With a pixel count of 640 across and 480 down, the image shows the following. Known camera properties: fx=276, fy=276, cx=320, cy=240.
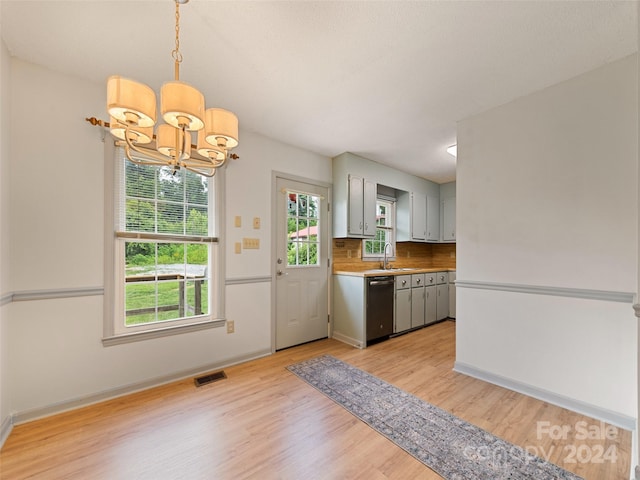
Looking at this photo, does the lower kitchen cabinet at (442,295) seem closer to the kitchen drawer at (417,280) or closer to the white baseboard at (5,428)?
the kitchen drawer at (417,280)

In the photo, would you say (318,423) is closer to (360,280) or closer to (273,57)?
(360,280)

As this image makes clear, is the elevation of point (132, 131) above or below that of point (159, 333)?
above

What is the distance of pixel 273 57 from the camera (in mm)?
1884

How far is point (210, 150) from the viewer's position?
1.51m

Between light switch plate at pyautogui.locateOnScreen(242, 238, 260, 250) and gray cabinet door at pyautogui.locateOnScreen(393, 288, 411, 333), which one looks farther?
gray cabinet door at pyautogui.locateOnScreen(393, 288, 411, 333)

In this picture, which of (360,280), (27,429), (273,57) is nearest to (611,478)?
(360,280)

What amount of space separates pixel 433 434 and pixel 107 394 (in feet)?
8.11

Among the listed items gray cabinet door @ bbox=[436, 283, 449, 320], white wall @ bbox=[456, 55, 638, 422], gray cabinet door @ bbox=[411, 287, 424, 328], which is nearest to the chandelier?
white wall @ bbox=[456, 55, 638, 422]

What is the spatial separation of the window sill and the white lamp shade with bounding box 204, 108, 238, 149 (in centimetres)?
189

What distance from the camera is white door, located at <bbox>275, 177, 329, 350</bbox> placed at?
11.0 ft

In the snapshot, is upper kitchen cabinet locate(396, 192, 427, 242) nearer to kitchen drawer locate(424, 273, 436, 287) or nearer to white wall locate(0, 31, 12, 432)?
kitchen drawer locate(424, 273, 436, 287)

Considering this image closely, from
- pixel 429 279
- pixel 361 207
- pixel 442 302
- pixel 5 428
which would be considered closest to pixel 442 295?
pixel 442 302

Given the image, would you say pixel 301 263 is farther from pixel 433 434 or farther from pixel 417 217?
pixel 417 217

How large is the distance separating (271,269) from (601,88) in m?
3.22
